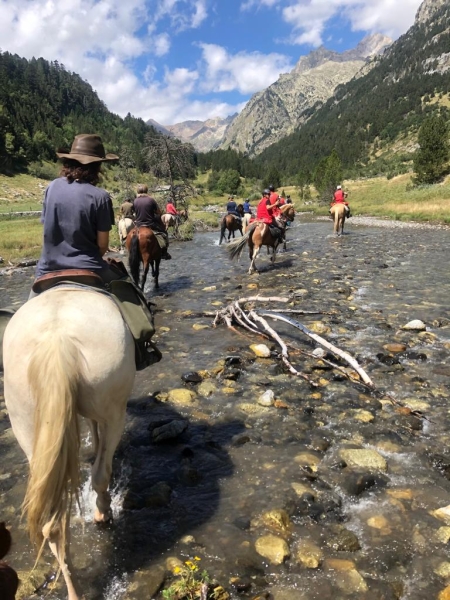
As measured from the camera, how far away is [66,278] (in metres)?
3.46

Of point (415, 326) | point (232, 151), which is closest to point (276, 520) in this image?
point (415, 326)

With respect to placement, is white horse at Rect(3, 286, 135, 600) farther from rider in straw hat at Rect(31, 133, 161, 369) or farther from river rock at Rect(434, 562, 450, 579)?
river rock at Rect(434, 562, 450, 579)

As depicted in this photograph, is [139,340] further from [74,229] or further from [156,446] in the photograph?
[156,446]

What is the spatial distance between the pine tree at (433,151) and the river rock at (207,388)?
5749 centimetres

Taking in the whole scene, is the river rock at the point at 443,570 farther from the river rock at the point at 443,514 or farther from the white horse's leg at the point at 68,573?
the white horse's leg at the point at 68,573

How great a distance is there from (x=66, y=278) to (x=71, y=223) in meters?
0.48

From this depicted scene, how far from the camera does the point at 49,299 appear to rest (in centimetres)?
297

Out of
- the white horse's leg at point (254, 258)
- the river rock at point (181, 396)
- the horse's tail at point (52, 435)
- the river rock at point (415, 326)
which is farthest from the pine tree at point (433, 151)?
the horse's tail at point (52, 435)

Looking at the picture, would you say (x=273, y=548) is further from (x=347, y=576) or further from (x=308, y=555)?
(x=347, y=576)

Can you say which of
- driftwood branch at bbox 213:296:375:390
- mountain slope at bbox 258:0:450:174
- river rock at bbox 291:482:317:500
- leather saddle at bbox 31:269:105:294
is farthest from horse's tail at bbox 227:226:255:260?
mountain slope at bbox 258:0:450:174

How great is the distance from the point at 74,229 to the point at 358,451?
3.59 metres

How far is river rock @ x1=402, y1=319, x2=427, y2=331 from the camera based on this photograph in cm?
770

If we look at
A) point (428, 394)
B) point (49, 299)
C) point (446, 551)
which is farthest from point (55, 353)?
point (428, 394)

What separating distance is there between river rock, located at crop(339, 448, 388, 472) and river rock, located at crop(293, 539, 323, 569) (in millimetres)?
1126
